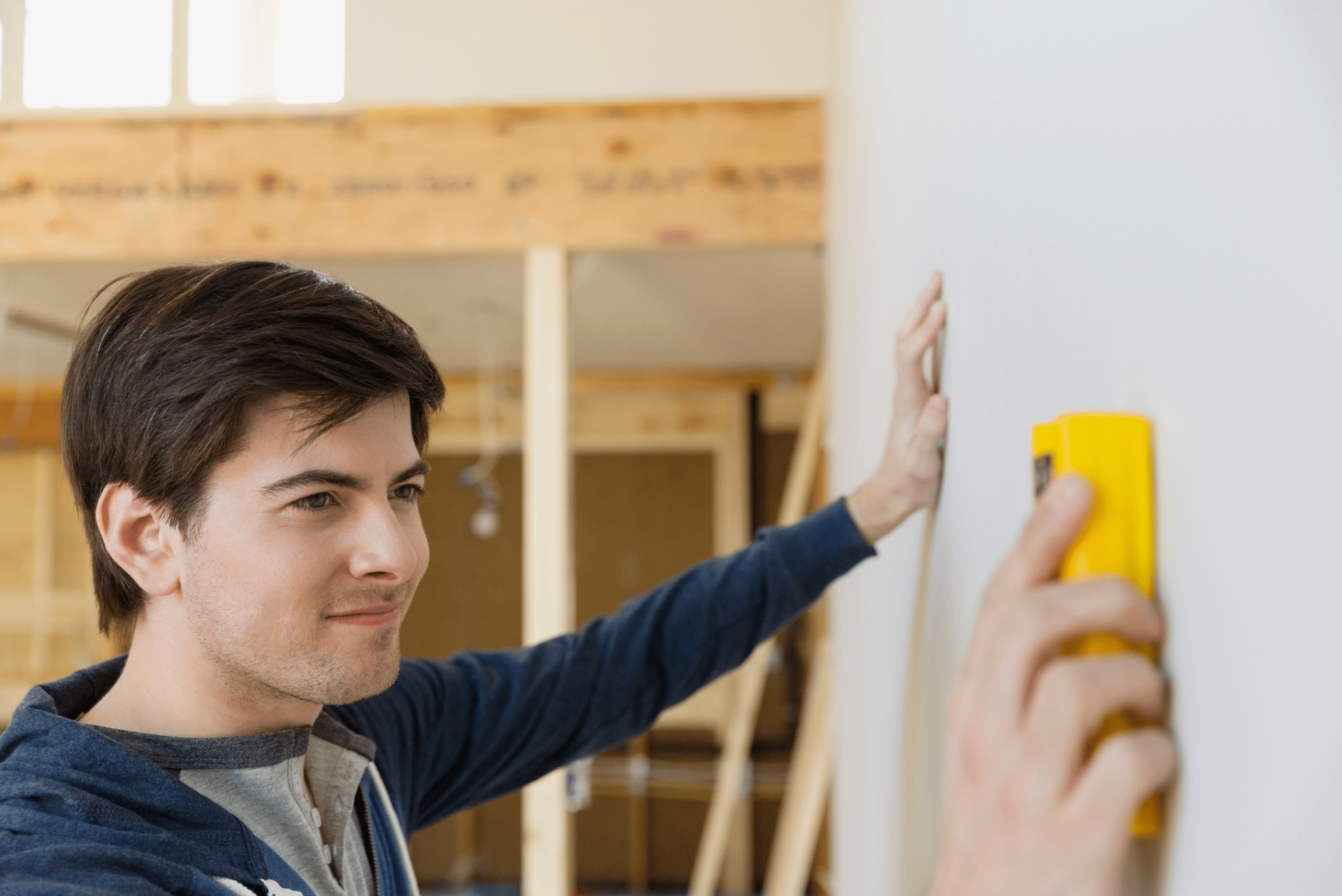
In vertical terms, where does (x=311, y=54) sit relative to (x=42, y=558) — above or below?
above

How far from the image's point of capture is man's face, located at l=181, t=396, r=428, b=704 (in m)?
0.88

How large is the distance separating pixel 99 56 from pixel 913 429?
288 cm

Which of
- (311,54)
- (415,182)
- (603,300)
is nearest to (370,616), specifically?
(415,182)

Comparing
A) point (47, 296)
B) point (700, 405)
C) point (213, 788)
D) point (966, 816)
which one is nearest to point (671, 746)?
point (700, 405)

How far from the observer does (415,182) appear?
265cm

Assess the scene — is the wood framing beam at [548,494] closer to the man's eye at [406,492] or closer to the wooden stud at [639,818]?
the man's eye at [406,492]

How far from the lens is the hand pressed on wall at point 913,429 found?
32.7 inches

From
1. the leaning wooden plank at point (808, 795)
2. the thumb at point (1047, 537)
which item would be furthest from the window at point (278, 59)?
the thumb at point (1047, 537)

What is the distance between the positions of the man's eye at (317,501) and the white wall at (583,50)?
1956 millimetres

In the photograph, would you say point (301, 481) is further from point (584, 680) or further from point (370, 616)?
point (584, 680)

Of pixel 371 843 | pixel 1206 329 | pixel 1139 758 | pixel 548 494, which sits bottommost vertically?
pixel 371 843

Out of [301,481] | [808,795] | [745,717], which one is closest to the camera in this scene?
[301,481]

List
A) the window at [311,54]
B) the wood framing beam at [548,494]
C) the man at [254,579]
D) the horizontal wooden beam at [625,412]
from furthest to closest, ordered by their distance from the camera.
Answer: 1. the horizontal wooden beam at [625,412]
2. the window at [311,54]
3. the wood framing beam at [548,494]
4. the man at [254,579]

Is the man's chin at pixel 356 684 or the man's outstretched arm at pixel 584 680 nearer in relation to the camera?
the man's chin at pixel 356 684
